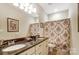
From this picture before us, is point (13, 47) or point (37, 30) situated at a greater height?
point (37, 30)

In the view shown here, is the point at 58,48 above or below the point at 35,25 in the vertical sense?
below

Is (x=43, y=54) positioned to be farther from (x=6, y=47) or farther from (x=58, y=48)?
(x=6, y=47)

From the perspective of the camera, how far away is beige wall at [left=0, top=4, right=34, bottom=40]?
1316 millimetres

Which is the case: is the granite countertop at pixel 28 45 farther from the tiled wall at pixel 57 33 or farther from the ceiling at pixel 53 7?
the ceiling at pixel 53 7

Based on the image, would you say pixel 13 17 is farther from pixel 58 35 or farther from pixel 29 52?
pixel 58 35

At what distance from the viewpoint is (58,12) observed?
4.58 feet

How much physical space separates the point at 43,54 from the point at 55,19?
490 millimetres

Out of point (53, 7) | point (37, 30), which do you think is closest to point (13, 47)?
point (37, 30)

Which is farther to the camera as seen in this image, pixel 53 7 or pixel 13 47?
pixel 53 7

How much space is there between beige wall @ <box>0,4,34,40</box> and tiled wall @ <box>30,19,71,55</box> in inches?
3.9

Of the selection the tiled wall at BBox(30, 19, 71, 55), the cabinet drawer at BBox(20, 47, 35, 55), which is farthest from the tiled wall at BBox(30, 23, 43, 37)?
the cabinet drawer at BBox(20, 47, 35, 55)

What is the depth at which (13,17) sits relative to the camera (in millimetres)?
1368

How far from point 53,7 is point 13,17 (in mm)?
540
